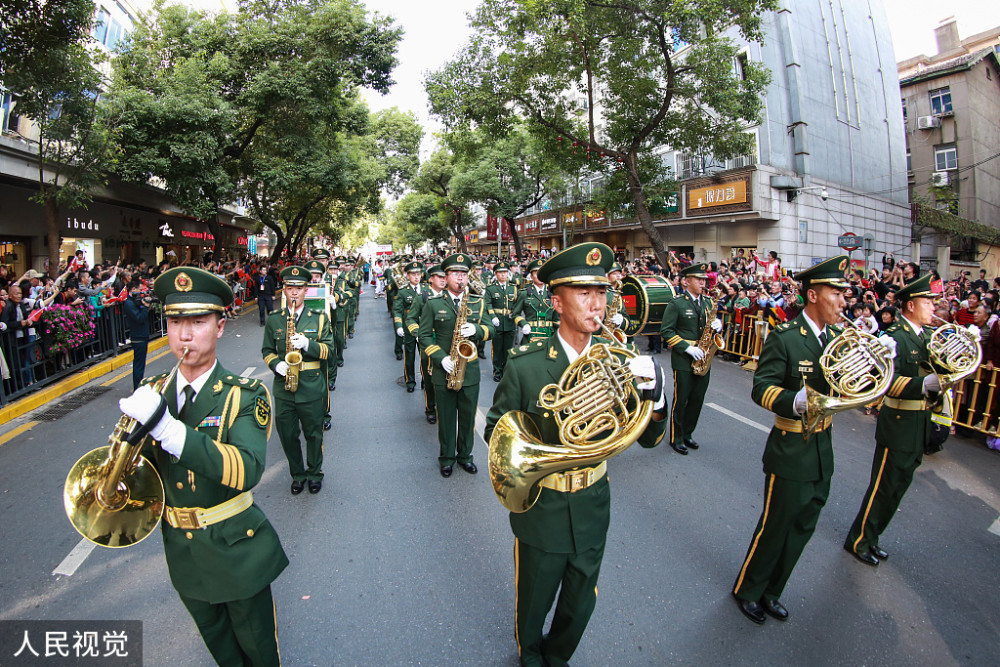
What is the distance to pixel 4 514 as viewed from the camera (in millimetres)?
4773

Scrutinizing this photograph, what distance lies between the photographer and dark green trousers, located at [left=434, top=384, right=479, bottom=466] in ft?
18.9

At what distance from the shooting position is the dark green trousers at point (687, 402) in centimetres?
639

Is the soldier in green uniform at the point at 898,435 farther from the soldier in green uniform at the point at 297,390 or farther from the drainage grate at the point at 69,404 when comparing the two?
the drainage grate at the point at 69,404

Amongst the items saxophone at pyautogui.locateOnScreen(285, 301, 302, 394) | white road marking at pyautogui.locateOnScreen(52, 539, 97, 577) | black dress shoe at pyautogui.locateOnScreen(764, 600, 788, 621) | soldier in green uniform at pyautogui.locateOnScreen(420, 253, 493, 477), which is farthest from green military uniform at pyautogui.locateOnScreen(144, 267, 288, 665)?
soldier in green uniform at pyautogui.locateOnScreen(420, 253, 493, 477)

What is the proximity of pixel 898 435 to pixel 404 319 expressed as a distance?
7501 millimetres

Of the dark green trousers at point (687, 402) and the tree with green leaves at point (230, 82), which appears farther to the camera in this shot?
the tree with green leaves at point (230, 82)

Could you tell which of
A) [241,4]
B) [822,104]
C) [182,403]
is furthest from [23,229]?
[822,104]

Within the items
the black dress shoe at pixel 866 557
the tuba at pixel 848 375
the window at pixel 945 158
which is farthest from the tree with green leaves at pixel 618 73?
the window at pixel 945 158

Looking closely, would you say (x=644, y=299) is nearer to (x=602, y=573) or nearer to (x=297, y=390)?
(x=602, y=573)

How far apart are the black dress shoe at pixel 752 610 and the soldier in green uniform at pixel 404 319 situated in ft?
17.2

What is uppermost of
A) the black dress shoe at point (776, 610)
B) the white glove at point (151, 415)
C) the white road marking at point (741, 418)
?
the white glove at point (151, 415)

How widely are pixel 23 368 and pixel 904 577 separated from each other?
38.6 feet

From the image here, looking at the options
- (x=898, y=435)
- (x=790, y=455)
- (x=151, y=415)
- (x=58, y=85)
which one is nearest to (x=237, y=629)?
(x=151, y=415)

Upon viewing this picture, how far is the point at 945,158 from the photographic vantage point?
27391 mm
